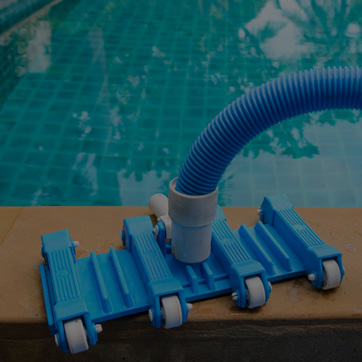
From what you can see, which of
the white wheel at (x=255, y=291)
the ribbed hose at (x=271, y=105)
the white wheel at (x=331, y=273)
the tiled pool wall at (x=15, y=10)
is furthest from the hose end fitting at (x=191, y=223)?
the tiled pool wall at (x=15, y=10)

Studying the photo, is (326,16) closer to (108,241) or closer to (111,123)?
(111,123)

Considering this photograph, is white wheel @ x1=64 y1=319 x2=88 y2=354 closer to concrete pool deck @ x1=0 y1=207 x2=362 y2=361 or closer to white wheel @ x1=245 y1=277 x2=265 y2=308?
concrete pool deck @ x1=0 y1=207 x2=362 y2=361

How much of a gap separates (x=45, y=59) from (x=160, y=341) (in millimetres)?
3672

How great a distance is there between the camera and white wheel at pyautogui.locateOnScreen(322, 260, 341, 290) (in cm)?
186

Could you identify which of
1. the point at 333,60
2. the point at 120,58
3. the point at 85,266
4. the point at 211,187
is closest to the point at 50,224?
the point at 85,266

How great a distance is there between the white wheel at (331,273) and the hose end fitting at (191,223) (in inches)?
18.3

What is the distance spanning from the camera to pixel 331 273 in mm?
1862

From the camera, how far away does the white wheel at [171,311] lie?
1681 mm

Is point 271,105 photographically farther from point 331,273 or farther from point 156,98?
point 156,98

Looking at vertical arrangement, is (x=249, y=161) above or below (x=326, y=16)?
below

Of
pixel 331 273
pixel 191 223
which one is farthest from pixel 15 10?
pixel 331 273

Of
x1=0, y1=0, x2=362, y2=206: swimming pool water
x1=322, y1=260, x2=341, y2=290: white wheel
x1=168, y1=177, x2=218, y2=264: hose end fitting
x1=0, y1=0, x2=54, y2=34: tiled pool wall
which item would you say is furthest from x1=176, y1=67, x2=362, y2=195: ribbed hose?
x1=0, y1=0, x2=54, y2=34: tiled pool wall

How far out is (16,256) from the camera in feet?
6.88

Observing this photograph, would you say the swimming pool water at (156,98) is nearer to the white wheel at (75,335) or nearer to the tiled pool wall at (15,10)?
the tiled pool wall at (15,10)
